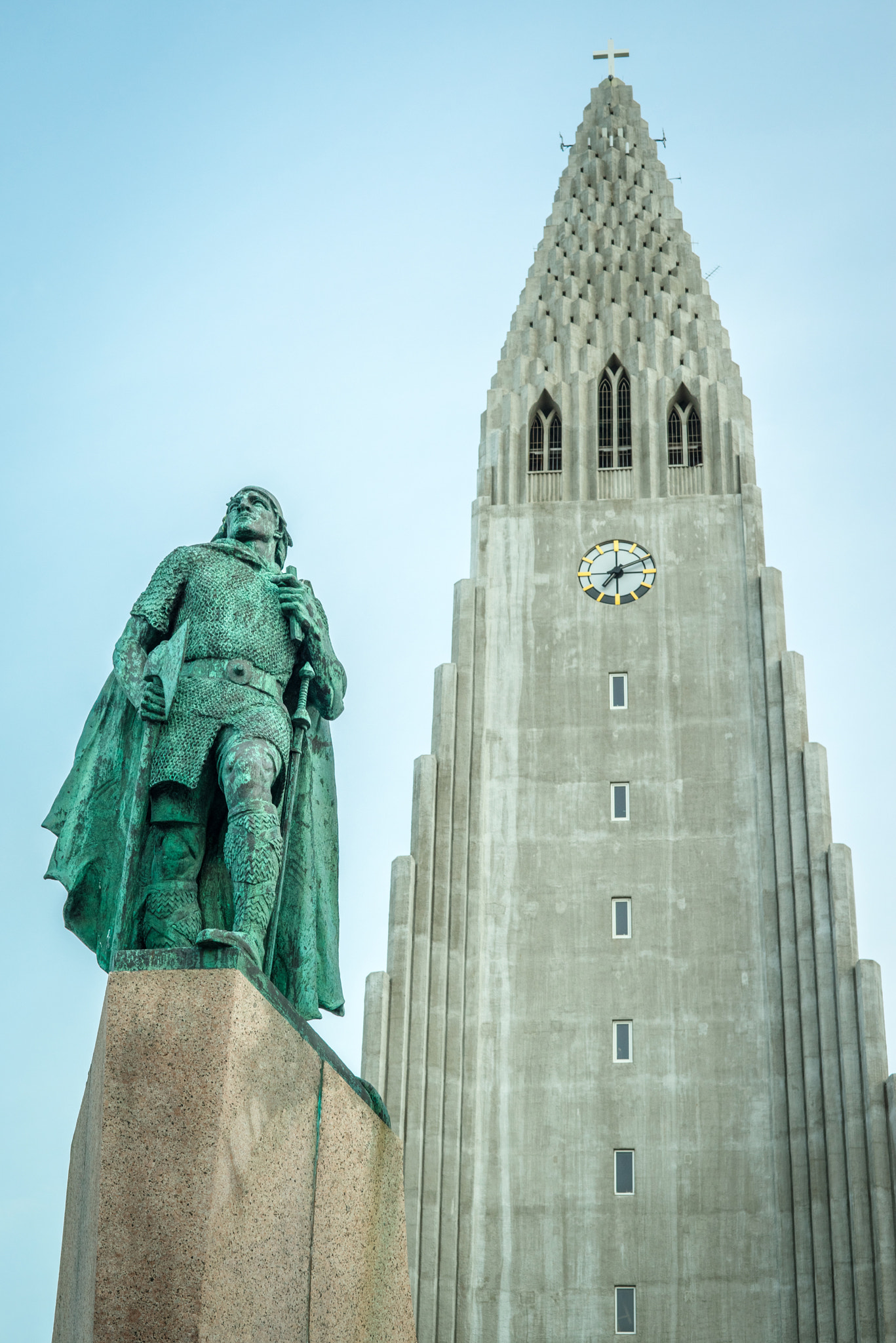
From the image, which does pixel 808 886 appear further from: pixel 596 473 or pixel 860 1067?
pixel 596 473

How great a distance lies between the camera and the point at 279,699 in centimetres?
974

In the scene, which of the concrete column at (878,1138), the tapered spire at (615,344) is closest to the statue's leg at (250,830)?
the concrete column at (878,1138)

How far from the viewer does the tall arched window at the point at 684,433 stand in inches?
1773

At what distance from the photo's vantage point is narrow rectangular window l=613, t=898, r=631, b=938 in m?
38.8

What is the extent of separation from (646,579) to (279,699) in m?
33.6

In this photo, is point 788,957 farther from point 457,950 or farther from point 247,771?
point 247,771

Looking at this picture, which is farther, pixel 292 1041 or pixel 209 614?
pixel 209 614

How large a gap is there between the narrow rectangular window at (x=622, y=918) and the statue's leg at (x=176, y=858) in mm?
30148

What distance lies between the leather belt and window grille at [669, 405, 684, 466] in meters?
36.2

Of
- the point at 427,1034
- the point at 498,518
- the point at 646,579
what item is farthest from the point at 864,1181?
the point at 498,518

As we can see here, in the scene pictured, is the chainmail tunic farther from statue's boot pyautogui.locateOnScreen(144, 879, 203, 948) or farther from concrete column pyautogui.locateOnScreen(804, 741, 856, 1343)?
concrete column pyautogui.locateOnScreen(804, 741, 856, 1343)

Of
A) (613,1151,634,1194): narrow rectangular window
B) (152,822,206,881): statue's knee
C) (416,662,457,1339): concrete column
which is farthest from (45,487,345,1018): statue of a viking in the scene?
(613,1151,634,1194): narrow rectangular window

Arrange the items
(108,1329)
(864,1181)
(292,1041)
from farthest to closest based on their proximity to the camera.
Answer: (864,1181) < (292,1041) < (108,1329)

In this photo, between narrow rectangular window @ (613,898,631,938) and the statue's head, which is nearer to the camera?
the statue's head
